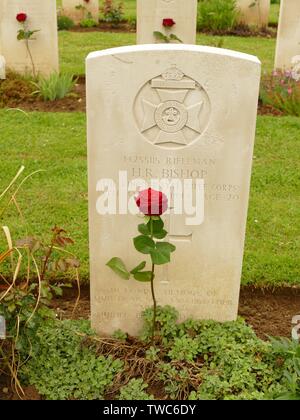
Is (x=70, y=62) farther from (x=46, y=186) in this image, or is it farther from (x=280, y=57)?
(x=46, y=186)

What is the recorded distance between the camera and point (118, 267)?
2.98m

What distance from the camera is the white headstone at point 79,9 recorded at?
39.1 ft

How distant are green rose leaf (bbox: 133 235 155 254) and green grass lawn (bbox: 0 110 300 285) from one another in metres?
1.10

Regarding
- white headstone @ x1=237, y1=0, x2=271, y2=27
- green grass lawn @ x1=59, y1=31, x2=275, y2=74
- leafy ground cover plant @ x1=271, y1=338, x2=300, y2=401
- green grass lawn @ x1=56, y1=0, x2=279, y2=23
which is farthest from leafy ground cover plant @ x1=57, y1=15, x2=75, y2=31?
leafy ground cover plant @ x1=271, y1=338, x2=300, y2=401

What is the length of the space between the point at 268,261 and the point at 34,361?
1.72 m

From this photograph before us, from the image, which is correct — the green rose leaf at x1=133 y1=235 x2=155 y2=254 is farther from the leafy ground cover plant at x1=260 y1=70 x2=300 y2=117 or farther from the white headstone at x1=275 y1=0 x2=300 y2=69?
the white headstone at x1=275 y1=0 x2=300 y2=69

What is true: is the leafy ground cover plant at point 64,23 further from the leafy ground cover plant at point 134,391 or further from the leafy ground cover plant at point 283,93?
the leafy ground cover plant at point 134,391

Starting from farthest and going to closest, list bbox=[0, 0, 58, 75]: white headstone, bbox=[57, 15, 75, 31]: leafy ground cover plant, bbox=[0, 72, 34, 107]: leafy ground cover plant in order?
bbox=[57, 15, 75, 31]: leafy ground cover plant < bbox=[0, 0, 58, 75]: white headstone < bbox=[0, 72, 34, 107]: leafy ground cover plant

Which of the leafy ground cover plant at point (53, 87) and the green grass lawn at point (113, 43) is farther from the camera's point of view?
the green grass lawn at point (113, 43)

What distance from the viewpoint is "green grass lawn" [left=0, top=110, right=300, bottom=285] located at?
4.04 m

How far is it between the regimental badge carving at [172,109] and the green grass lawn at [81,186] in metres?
1.27

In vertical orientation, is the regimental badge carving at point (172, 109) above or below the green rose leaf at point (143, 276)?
above

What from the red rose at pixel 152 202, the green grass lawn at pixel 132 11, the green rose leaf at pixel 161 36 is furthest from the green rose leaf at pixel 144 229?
the green grass lawn at pixel 132 11

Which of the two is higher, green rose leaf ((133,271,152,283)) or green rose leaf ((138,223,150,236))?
green rose leaf ((138,223,150,236))
